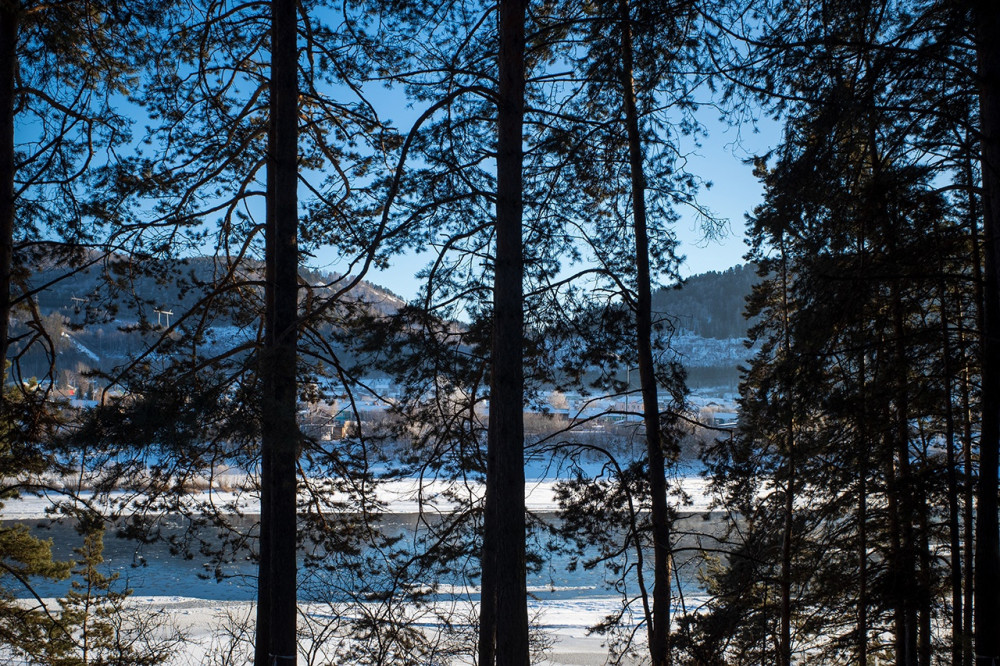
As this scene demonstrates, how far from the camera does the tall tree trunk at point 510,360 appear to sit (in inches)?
191

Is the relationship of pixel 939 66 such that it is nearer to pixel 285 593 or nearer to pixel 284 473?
pixel 284 473

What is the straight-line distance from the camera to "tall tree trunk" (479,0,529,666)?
4859 mm

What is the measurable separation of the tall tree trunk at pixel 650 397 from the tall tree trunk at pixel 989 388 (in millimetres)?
2525

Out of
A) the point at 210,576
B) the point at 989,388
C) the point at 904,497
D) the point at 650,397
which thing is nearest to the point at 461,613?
the point at 210,576

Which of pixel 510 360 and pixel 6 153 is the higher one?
pixel 6 153

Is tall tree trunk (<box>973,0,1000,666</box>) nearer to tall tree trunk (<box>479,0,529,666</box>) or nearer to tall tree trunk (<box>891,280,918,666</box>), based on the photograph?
tall tree trunk (<box>891,280,918,666</box>)

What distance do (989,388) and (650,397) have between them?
9.34ft

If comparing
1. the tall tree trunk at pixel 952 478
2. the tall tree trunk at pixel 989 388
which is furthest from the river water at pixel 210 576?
the tall tree trunk at pixel 989 388

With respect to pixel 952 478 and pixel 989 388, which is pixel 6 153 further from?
pixel 952 478

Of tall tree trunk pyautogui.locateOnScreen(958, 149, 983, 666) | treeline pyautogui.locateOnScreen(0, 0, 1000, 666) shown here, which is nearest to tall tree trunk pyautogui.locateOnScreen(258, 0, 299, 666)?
treeline pyautogui.locateOnScreen(0, 0, 1000, 666)

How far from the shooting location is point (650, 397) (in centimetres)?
697

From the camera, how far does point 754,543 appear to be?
23.9 ft

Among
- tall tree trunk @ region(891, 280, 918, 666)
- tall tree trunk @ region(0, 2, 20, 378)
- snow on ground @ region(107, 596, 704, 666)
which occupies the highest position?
tall tree trunk @ region(0, 2, 20, 378)

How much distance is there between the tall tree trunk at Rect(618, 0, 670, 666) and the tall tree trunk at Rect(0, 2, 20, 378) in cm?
530
